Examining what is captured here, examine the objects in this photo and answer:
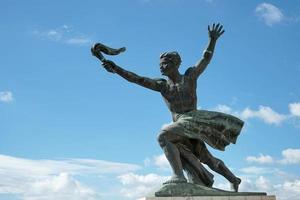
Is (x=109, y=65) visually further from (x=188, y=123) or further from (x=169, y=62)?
(x=188, y=123)

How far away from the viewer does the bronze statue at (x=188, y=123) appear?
1055 cm

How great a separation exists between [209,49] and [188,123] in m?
1.89

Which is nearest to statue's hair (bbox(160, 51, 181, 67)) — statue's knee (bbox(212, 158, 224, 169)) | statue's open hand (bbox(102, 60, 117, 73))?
statue's open hand (bbox(102, 60, 117, 73))

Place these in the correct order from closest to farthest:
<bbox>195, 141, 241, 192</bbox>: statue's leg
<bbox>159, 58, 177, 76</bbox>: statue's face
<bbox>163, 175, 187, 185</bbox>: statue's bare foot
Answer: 1. <bbox>163, 175, 187, 185</bbox>: statue's bare foot
2. <bbox>195, 141, 241, 192</bbox>: statue's leg
3. <bbox>159, 58, 177, 76</bbox>: statue's face

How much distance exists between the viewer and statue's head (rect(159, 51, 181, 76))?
37.1 ft

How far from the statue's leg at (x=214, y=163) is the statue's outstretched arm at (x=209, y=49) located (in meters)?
1.60

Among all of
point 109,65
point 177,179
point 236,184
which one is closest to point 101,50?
point 109,65

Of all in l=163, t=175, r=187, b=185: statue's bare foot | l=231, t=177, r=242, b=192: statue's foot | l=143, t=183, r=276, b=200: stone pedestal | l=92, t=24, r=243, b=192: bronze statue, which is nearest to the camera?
l=143, t=183, r=276, b=200: stone pedestal

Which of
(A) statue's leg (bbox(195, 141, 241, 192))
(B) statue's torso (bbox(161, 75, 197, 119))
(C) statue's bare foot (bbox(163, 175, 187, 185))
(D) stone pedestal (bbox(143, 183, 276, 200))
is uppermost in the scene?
(B) statue's torso (bbox(161, 75, 197, 119))

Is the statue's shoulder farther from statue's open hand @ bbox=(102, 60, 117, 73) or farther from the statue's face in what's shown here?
statue's open hand @ bbox=(102, 60, 117, 73)

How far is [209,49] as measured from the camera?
11.5 meters

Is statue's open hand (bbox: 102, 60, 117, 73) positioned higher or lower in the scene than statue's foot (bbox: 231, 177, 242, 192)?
higher

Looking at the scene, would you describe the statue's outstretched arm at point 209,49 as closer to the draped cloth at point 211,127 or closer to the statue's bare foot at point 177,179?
the draped cloth at point 211,127

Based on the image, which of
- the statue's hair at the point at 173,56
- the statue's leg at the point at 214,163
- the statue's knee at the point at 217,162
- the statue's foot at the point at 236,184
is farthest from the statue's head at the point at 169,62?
the statue's foot at the point at 236,184
